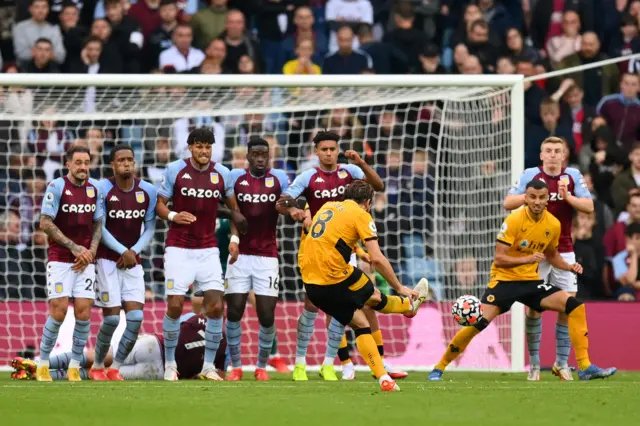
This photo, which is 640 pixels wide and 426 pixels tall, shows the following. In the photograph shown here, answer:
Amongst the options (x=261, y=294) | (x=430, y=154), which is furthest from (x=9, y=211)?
(x=430, y=154)

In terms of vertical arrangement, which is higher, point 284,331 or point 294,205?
point 294,205

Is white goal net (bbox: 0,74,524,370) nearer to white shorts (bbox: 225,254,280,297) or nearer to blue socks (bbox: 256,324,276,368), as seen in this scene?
white shorts (bbox: 225,254,280,297)

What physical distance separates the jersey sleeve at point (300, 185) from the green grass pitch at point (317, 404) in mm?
1950

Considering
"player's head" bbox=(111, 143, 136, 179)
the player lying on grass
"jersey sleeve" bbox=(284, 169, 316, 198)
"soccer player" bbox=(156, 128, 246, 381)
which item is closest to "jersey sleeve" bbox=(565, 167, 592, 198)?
"jersey sleeve" bbox=(284, 169, 316, 198)

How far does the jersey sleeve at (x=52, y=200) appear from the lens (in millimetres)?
12195

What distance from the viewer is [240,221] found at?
1245cm

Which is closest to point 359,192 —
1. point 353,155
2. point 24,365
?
point 353,155

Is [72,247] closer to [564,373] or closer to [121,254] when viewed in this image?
[121,254]

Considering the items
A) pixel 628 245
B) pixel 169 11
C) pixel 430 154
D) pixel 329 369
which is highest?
pixel 169 11

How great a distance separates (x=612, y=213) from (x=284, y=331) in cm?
452

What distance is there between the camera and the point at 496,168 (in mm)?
14938

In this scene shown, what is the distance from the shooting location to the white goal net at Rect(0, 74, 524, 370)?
14859mm

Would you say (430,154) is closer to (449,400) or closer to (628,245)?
(628,245)

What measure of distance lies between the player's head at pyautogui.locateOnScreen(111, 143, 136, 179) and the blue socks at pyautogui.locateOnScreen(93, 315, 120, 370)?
1.39 m
